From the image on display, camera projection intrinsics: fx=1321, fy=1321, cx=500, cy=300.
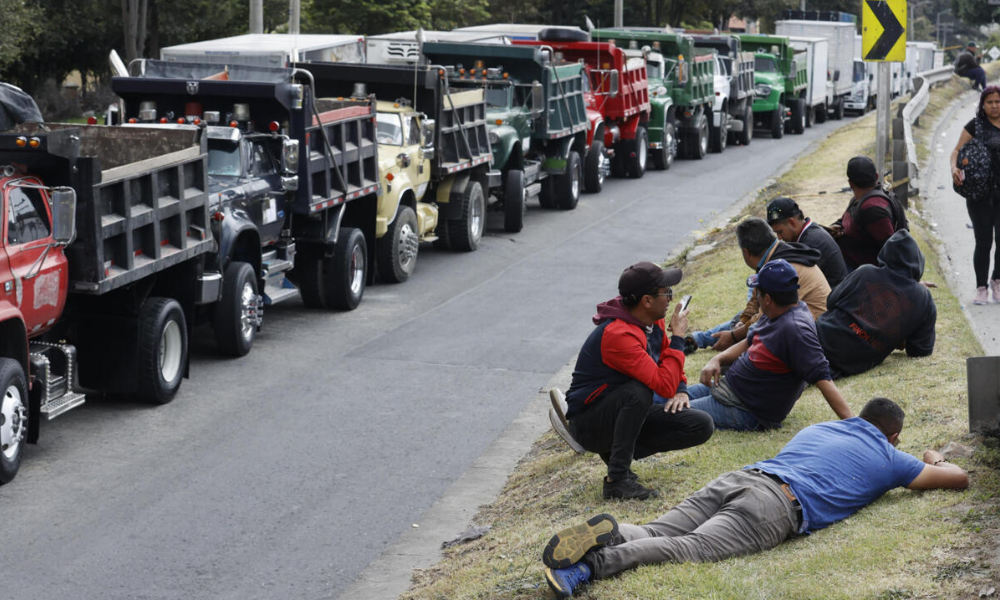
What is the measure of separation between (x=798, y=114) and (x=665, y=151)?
11.1 metres

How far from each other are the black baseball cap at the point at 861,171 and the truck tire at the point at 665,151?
19.1 m

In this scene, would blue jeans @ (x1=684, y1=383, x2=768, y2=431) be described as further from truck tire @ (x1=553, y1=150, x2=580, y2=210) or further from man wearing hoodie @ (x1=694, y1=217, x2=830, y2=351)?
truck tire @ (x1=553, y1=150, x2=580, y2=210)

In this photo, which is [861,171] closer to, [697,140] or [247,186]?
[247,186]

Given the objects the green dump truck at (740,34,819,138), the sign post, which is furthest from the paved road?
the green dump truck at (740,34,819,138)

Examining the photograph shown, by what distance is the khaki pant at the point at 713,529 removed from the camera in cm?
553

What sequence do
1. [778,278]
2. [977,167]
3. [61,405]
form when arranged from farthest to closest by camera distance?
[977,167], [61,405], [778,278]

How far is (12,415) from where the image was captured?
8.16m

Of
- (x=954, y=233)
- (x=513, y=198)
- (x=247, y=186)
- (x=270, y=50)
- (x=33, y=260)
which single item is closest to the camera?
(x=33, y=260)

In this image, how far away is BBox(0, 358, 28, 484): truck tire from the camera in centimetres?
807

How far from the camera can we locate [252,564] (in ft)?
22.9

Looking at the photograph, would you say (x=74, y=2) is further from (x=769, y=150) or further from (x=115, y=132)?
(x=115, y=132)

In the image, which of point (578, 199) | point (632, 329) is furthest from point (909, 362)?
point (578, 199)

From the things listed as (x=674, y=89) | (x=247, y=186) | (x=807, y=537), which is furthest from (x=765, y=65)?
→ (x=807, y=537)

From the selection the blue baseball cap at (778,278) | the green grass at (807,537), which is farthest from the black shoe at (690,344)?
the blue baseball cap at (778,278)
